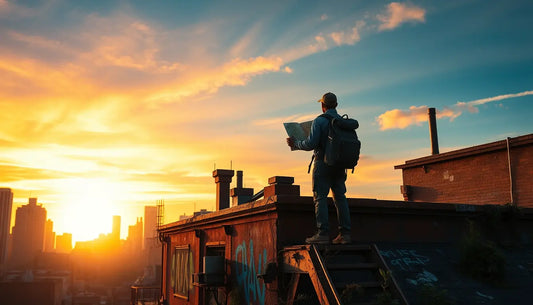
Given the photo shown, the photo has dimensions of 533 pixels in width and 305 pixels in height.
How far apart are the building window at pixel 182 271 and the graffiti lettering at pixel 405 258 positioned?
7.47 meters

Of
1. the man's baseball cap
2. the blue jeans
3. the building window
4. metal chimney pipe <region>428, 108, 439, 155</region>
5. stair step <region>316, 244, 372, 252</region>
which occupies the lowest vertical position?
the building window

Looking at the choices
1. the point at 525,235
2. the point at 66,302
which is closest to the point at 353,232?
the point at 525,235

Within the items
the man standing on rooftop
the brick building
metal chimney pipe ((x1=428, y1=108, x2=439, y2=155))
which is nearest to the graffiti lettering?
the man standing on rooftop

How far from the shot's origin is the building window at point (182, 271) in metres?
13.6

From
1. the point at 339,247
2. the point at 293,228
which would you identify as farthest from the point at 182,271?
the point at 339,247

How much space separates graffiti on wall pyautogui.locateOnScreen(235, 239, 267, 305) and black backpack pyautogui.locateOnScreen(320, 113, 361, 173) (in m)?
2.74

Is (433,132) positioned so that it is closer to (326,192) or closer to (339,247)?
(326,192)

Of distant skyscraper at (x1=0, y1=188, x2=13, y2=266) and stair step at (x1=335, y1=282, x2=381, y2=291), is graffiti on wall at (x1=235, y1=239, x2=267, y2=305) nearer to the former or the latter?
stair step at (x1=335, y1=282, x2=381, y2=291)

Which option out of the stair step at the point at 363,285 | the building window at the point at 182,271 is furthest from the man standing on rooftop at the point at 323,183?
the building window at the point at 182,271

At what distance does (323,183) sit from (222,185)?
12.3 m

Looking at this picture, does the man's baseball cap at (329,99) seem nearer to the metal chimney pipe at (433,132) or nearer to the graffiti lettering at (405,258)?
the graffiti lettering at (405,258)

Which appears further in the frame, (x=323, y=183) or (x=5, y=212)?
(x=5, y=212)

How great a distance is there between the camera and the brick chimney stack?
18.3 m

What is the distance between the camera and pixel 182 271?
47.6 ft
